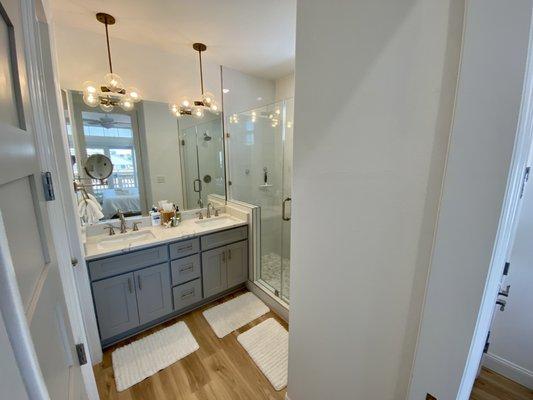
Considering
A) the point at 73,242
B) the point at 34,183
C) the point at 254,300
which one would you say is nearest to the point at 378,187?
the point at 34,183

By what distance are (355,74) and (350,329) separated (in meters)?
1.05

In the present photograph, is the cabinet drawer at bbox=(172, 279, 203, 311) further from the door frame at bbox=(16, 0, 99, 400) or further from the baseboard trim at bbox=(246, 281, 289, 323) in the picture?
the door frame at bbox=(16, 0, 99, 400)

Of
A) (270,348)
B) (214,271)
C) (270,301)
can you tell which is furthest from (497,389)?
(214,271)

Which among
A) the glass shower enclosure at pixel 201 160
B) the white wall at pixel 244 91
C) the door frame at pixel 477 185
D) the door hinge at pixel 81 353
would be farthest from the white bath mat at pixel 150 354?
the white wall at pixel 244 91

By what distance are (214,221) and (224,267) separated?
22.0 inches

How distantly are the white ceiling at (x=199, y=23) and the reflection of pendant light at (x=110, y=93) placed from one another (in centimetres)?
14

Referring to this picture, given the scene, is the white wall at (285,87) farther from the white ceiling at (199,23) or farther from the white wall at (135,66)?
the white wall at (135,66)

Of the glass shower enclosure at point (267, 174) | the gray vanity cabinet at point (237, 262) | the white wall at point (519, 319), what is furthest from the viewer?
the glass shower enclosure at point (267, 174)

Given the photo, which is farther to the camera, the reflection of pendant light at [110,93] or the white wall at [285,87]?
the white wall at [285,87]

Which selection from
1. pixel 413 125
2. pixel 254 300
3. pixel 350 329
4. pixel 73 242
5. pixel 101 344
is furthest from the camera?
pixel 254 300

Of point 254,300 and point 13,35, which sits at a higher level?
point 13,35

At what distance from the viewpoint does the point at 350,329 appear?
3.25 feet

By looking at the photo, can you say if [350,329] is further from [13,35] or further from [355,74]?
[13,35]

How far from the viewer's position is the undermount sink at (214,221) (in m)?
2.58
